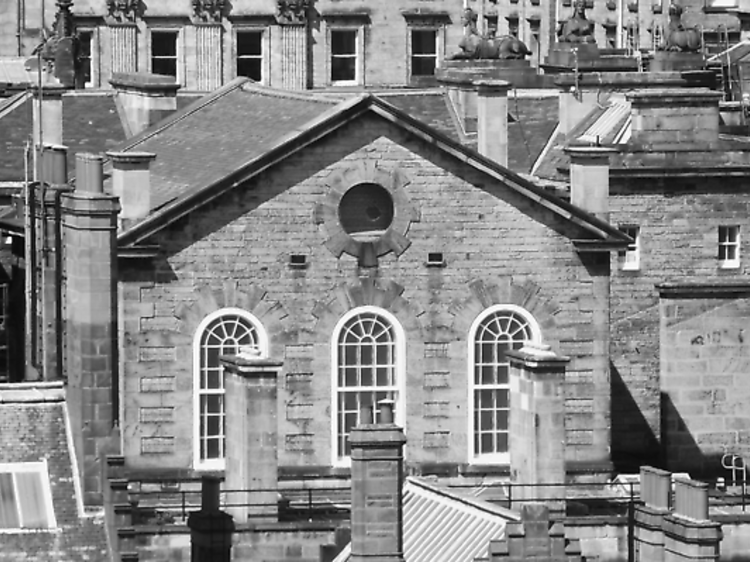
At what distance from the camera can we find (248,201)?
80.5 metres

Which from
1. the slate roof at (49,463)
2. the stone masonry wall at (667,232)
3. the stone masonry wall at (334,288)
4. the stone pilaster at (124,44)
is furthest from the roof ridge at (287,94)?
the stone pilaster at (124,44)

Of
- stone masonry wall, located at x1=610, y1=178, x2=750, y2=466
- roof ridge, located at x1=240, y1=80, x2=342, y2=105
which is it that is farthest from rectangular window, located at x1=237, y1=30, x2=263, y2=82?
roof ridge, located at x1=240, y1=80, x2=342, y2=105

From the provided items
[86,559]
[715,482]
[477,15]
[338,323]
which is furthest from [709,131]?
[477,15]

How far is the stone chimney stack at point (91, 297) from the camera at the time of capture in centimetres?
7525

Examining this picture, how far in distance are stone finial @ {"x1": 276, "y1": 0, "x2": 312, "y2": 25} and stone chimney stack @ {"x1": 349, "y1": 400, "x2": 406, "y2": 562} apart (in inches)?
3597

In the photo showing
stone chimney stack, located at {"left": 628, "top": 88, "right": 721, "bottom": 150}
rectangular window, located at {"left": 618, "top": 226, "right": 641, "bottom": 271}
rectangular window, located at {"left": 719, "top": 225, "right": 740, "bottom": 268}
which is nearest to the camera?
rectangular window, located at {"left": 618, "top": 226, "right": 641, "bottom": 271}

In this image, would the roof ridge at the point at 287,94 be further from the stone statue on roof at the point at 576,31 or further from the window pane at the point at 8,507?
the stone statue on roof at the point at 576,31

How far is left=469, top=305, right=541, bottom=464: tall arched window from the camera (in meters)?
81.3

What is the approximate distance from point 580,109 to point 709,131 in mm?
5777

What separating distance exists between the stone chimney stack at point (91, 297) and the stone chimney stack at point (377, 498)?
8.59 meters

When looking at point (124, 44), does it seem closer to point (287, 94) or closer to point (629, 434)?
point (629, 434)

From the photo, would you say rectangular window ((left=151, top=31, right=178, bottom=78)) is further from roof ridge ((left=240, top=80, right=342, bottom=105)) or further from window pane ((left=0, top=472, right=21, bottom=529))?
window pane ((left=0, top=472, right=21, bottom=529))

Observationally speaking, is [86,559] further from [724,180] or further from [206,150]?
[724,180]

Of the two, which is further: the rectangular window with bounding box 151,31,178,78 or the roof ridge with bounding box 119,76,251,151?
the rectangular window with bounding box 151,31,178,78
